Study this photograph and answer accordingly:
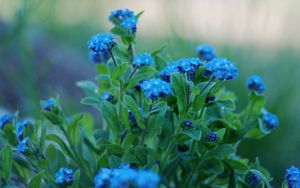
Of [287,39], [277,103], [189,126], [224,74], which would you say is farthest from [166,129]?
[287,39]

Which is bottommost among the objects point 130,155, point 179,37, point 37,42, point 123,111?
point 130,155

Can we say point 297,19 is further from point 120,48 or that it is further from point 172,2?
point 120,48

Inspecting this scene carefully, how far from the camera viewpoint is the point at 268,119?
7.13 ft

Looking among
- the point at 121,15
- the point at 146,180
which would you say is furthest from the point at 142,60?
the point at 146,180

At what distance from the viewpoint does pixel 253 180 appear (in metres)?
1.95

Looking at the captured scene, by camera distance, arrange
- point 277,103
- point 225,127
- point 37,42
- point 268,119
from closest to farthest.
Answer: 1. point 225,127
2. point 268,119
3. point 277,103
4. point 37,42

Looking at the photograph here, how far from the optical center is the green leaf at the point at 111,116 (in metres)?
1.90

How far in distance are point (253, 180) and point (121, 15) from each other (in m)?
0.97

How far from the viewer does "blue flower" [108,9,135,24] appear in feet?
6.88

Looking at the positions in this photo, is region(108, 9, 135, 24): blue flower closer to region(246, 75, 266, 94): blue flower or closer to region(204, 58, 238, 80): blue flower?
region(204, 58, 238, 80): blue flower

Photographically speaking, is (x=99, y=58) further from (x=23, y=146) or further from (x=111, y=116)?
(x=23, y=146)

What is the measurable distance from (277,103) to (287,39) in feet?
3.17

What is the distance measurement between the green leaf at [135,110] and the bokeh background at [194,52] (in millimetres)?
1602

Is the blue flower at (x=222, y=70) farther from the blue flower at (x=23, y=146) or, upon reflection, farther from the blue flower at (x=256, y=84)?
the blue flower at (x=23, y=146)
